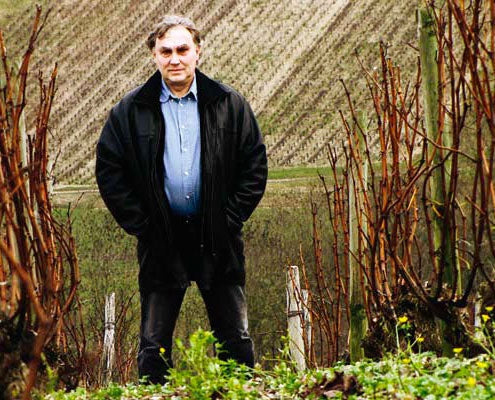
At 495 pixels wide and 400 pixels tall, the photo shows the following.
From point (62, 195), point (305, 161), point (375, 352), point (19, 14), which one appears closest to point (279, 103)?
point (305, 161)

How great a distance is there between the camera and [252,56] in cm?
4494

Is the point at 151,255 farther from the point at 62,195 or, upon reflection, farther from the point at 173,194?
the point at 62,195

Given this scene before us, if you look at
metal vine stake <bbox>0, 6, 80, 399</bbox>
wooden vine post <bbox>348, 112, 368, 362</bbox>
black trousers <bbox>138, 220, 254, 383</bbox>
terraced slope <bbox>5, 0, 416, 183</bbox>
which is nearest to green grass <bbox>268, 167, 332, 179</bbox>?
terraced slope <bbox>5, 0, 416, 183</bbox>

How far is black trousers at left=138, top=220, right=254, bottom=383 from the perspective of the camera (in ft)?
14.1

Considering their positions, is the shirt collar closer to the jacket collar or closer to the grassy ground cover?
the jacket collar

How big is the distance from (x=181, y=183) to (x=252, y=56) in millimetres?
41237

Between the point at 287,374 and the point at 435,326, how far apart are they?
3.78 ft

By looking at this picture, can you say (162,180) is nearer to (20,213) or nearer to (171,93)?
(171,93)

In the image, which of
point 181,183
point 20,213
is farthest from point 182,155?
point 20,213

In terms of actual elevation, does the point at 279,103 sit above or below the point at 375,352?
above

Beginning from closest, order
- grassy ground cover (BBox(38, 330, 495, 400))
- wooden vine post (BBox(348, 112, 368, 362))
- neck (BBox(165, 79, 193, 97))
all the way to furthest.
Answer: grassy ground cover (BBox(38, 330, 495, 400)), neck (BBox(165, 79, 193, 97)), wooden vine post (BBox(348, 112, 368, 362))

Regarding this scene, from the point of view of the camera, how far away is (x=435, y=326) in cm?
475

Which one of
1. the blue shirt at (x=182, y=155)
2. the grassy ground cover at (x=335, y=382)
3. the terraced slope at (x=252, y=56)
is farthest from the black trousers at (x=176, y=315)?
the terraced slope at (x=252, y=56)

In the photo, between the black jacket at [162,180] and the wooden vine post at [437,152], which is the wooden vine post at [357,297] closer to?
the wooden vine post at [437,152]
